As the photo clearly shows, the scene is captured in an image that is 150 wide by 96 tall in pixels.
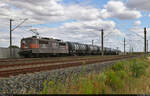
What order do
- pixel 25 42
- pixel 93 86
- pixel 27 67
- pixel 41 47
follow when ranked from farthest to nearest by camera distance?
pixel 25 42 < pixel 41 47 < pixel 27 67 < pixel 93 86

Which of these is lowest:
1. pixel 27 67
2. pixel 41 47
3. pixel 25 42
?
pixel 27 67

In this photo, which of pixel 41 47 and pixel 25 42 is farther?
pixel 25 42

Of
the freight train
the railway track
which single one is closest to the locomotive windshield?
the freight train

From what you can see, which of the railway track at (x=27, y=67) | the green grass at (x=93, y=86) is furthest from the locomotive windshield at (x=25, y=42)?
the green grass at (x=93, y=86)

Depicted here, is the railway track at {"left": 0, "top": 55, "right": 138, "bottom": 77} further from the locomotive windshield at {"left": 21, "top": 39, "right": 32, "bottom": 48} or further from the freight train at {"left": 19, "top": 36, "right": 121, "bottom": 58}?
the locomotive windshield at {"left": 21, "top": 39, "right": 32, "bottom": 48}

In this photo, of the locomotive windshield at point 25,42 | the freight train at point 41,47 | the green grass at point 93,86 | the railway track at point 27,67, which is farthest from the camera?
the locomotive windshield at point 25,42

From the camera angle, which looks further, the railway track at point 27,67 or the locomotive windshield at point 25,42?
the locomotive windshield at point 25,42

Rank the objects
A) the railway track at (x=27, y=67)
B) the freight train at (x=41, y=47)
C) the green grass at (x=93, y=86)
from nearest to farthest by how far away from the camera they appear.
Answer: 1. the green grass at (x=93, y=86)
2. the railway track at (x=27, y=67)
3. the freight train at (x=41, y=47)

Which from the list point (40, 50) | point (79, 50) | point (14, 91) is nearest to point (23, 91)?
point (14, 91)

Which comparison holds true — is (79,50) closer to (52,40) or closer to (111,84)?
(52,40)

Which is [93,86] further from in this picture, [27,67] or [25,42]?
[25,42]

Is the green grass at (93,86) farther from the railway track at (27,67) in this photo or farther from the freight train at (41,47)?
the freight train at (41,47)

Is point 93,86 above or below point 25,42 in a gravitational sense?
below

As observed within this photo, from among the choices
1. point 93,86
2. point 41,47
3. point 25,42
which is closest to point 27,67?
point 93,86
